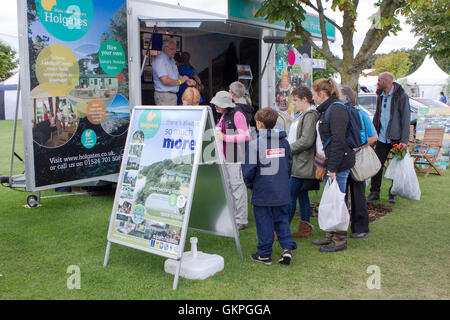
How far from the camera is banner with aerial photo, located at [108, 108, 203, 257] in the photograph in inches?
142

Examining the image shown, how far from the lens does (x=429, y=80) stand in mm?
29469

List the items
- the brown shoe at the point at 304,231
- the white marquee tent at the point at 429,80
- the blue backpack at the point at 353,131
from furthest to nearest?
the white marquee tent at the point at 429,80 < the brown shoe at the point at 304,231 < the blue backpack at the point at 353,131

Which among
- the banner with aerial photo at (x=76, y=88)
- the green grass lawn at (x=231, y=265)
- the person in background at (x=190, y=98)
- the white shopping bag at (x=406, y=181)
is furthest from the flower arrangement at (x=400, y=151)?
the banner with aerial photo at (x=76, y=88)

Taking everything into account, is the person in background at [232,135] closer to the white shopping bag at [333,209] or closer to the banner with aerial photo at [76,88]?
the white shopping bag at [333,209]

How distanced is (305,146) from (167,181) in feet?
5.26

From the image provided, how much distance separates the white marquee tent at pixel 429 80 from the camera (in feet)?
95.8

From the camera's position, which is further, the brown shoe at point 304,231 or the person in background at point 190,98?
the person in background at point 190,98

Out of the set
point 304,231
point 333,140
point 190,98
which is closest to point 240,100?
point 190,98

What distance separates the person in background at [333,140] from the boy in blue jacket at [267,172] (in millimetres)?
503

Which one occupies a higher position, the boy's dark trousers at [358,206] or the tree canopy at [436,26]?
the tree canopy at [436,26]

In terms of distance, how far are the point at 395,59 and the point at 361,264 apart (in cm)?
5990

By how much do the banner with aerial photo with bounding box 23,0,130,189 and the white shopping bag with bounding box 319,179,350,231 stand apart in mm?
2684

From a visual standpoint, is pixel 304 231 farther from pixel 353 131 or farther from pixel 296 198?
pixel 353 131

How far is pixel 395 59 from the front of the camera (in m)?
58.3
